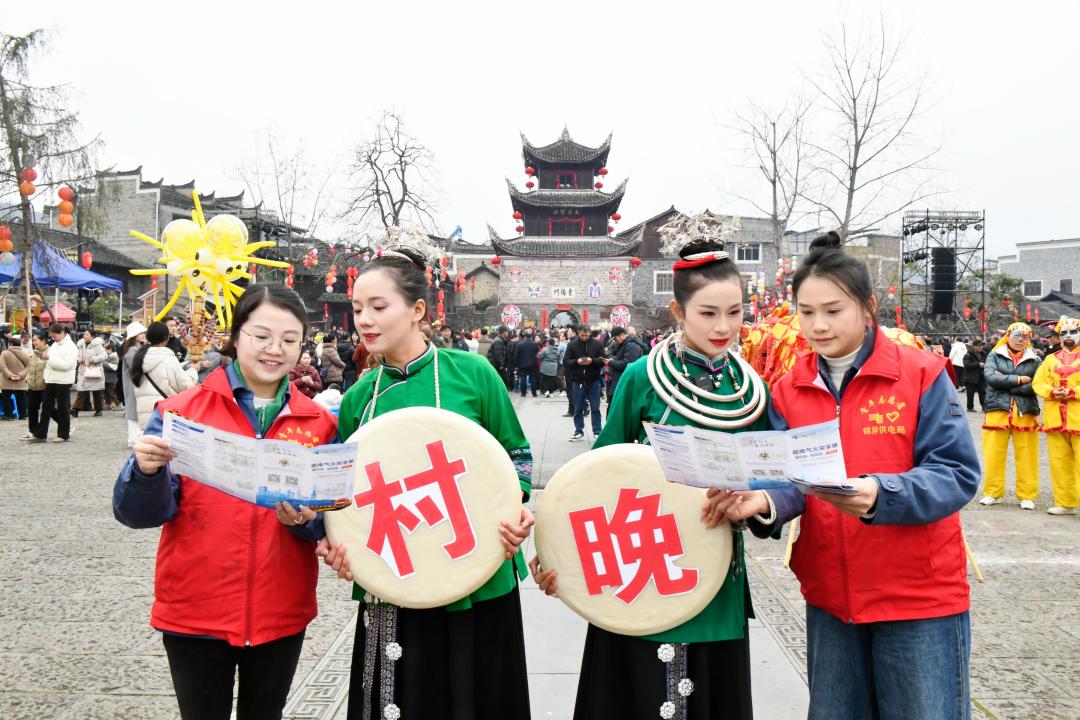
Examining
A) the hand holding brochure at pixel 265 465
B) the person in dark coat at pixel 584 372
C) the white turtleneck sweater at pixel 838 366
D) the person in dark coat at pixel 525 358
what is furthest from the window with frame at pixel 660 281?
the hand holding brochure at pixel 265 465

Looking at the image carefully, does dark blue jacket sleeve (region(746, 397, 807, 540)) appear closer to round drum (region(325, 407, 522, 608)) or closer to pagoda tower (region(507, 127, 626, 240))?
round drum (region(325, 407, 522, 608))

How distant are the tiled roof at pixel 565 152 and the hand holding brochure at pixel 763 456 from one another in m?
40.9

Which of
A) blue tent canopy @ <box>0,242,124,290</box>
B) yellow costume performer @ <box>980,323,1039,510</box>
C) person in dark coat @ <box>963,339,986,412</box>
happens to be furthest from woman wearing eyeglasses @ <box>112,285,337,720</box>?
blue tent canopy @ <box>0,242,124,290</box>

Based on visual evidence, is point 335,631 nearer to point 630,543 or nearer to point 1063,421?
point 630,543

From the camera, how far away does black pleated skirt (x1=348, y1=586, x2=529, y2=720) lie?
207 cm

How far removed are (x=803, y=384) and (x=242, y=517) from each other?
1513 millimetres

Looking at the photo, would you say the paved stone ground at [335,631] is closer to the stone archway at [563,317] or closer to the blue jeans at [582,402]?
the blue jeans at [582,402]

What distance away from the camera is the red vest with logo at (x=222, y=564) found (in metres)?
1.95

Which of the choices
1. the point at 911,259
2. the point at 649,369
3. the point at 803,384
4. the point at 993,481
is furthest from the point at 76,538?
the point at 911,259

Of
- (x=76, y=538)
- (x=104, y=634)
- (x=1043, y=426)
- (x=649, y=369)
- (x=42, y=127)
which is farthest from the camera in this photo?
(x=42, y=127)

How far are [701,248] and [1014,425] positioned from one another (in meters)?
6.05

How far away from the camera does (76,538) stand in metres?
5.39

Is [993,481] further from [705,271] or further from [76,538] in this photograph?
[76,538]

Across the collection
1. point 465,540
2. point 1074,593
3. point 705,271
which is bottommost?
point 1074,593
